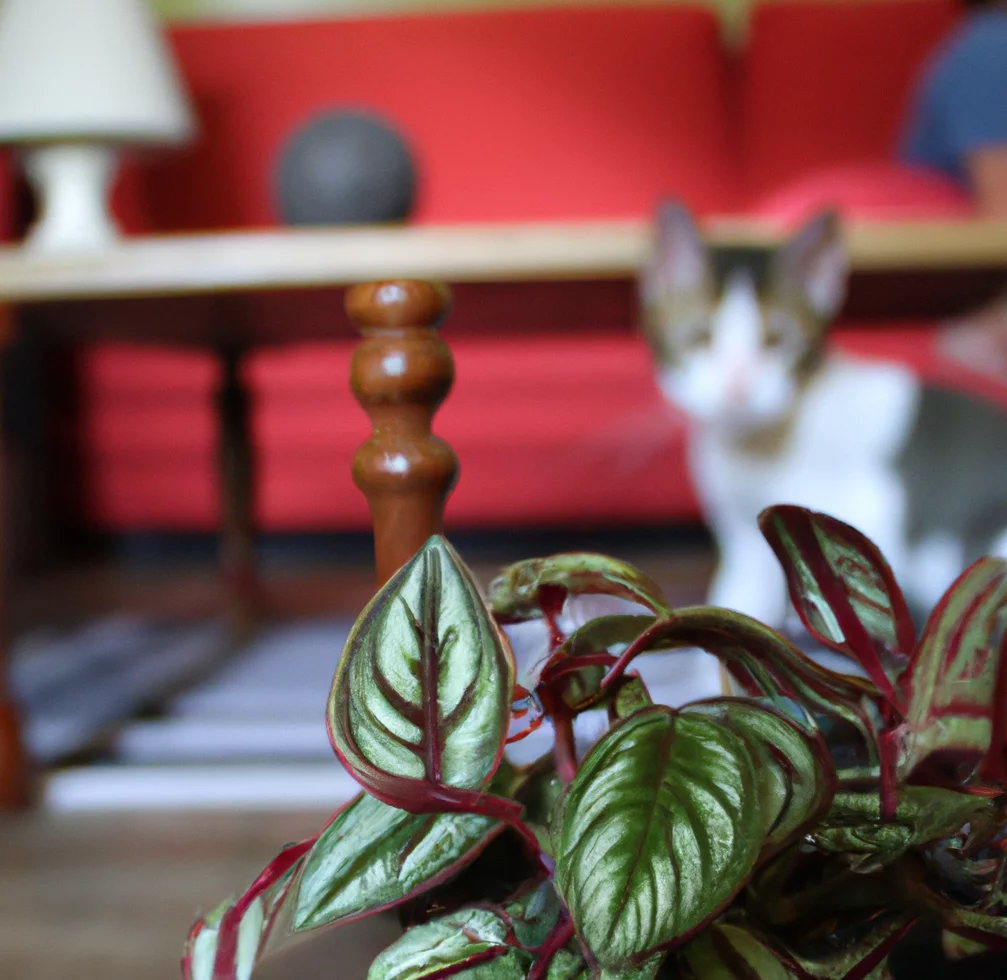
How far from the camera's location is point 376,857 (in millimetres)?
281

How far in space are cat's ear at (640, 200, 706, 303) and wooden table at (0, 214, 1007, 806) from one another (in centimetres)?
17

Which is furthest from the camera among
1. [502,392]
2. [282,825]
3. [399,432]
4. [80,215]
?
[502,392]

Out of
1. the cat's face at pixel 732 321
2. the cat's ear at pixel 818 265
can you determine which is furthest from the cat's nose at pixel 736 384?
the cat's ear at pixel 818 265

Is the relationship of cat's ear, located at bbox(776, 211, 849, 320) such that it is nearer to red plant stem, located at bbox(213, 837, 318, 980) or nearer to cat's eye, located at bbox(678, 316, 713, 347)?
cat's eye, located at bbox(678, 316, 713, 347)

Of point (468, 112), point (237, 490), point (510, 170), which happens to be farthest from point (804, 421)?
point (468, 112)

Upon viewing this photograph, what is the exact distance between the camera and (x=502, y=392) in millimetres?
2055

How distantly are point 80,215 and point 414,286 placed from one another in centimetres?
97

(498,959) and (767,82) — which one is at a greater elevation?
→ (767,82)

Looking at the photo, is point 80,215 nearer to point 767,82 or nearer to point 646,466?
point 646,466

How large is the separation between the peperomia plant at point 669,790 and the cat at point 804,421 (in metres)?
0.86

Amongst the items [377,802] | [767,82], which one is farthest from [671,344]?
[767,82]

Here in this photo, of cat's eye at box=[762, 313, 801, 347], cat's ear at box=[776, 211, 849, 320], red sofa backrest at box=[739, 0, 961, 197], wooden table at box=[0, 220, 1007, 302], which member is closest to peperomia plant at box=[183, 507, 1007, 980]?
wooden table at box=[0, 220, 1007, 302]

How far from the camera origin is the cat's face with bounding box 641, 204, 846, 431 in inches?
46.1

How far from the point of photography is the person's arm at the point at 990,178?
1.41 meters
